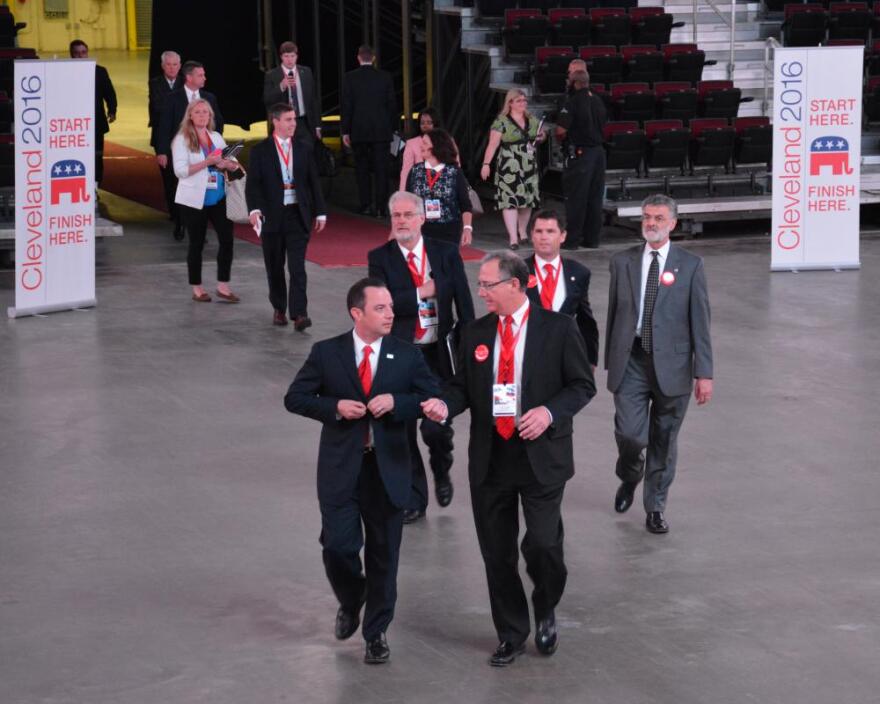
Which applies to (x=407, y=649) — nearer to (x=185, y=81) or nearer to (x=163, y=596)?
(x=163, y=596)

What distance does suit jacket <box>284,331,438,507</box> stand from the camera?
5.59 m

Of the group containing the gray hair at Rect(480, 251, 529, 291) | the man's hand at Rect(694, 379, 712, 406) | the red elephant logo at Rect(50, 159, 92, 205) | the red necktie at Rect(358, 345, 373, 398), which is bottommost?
the man's hand at Rect(694, 379, 712, 406)

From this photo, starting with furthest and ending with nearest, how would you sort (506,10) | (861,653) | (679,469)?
(506,10) → (679,469) → (861,653)

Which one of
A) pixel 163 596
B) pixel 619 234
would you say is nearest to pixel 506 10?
pixel 619 234

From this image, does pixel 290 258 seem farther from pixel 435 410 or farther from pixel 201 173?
pixel 435 410

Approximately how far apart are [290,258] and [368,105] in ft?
20.2

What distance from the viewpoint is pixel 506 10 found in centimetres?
1877

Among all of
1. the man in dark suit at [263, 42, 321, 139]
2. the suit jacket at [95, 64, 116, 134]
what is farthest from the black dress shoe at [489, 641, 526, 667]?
the suit jacket at [95, 64, 116, 134]

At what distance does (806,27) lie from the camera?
760 inches

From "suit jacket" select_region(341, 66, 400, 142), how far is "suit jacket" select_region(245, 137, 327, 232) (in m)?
5.88

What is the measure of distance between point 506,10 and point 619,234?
377 cm

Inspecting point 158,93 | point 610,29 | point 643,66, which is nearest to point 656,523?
point 158,93

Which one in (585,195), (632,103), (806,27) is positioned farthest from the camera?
(806,27)

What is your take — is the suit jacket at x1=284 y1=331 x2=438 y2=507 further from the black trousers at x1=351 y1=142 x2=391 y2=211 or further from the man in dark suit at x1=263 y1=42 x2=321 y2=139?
the black trousers at x1=351 y1=142 x2=391 y2=211
